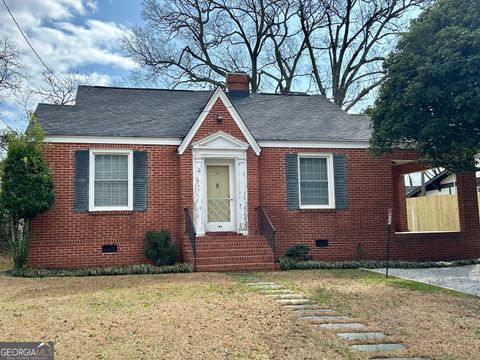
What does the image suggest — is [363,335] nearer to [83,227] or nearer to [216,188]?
[216,188]

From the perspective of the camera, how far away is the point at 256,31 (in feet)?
101

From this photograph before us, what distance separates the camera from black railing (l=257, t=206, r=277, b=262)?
12.9 m

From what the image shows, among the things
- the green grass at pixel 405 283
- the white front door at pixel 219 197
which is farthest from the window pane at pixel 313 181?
the green grass at pixel 405 283

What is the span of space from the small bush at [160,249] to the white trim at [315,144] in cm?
407

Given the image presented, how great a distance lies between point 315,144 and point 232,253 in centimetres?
445

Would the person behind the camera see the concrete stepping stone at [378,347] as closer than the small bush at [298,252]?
Yes

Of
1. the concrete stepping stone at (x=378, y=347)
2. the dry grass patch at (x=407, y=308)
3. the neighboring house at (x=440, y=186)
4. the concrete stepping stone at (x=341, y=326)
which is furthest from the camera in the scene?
the neighboring house at (x=440, y=186)

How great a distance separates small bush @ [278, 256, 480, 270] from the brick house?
0.47m

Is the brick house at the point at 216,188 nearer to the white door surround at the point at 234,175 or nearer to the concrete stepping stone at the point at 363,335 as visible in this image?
the white door surround at the point at 234,175

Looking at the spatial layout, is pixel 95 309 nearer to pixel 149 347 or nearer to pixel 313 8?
pixel 149 347

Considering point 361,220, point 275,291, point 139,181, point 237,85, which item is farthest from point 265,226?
point 237,85

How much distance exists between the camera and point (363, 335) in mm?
5633

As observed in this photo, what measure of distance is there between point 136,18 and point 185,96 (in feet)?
49.2

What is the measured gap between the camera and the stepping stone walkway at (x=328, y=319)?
5.23m
